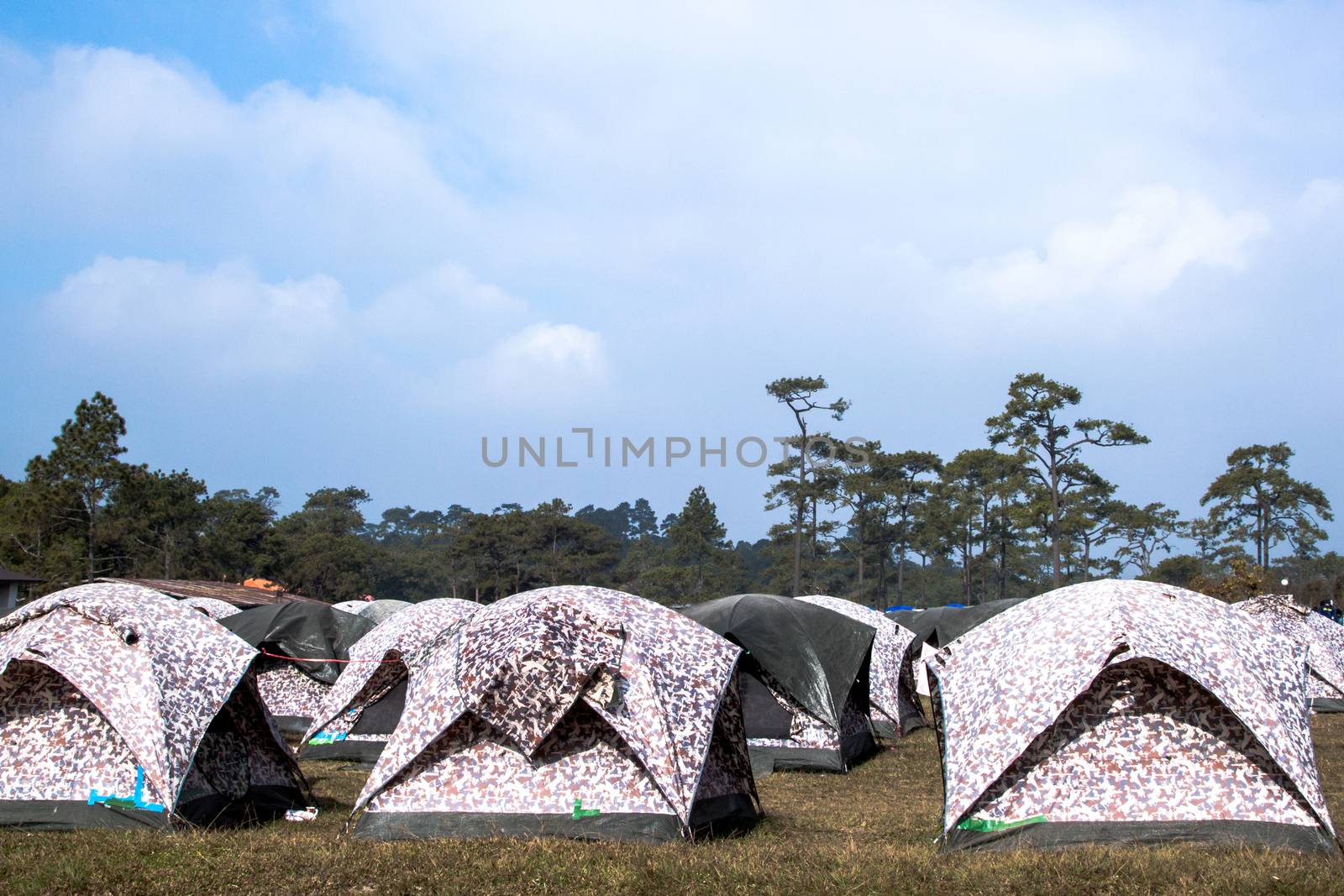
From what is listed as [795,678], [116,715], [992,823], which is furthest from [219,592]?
[992,823]

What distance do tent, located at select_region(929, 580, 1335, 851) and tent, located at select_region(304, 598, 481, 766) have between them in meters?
8.35

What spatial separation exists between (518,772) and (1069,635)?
4.46 metres

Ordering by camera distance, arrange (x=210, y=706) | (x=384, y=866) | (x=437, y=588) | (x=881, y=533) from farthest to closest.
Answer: (x=437, y=588), (x=881, y=533), (x=210, y=706), (x=384, y=866)

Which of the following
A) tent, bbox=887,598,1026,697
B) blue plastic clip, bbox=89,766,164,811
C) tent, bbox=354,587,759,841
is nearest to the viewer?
tent, bbox=354,587,759,841

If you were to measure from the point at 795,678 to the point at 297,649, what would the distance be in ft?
28.0

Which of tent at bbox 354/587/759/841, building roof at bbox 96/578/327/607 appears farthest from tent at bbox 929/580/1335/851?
building roof at bbox 96/578/327/607

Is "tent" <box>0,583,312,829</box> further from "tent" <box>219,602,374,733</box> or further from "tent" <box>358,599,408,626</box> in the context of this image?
"tent" <box>358,599,408,626</box>

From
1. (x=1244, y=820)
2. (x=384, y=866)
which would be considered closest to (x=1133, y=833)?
(x=1244, y=820)

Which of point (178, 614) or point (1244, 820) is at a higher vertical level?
point (178, 614)

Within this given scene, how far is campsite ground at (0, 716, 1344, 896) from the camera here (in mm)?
6809

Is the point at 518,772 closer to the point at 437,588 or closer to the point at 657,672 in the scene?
the point at 657,672

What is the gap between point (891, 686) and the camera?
60.2 feet

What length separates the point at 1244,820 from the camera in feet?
26.1

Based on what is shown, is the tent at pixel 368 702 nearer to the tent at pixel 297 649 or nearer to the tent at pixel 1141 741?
the tent at pixel 297 649
